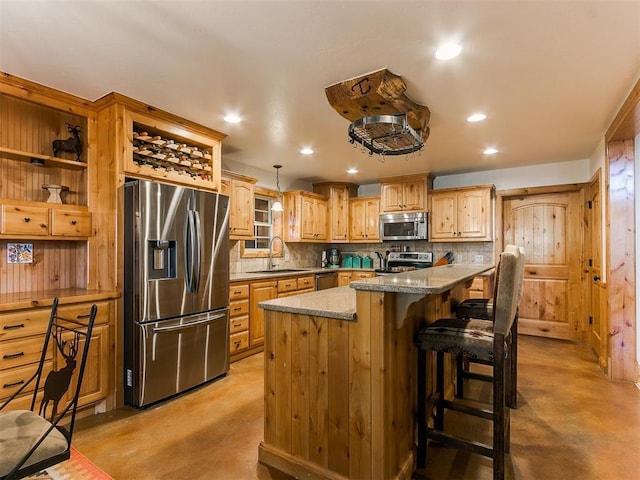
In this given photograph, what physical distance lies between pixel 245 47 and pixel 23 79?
5.63 ft

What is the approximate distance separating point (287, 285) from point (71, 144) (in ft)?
9.02

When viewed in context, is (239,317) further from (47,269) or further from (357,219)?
(357,219)

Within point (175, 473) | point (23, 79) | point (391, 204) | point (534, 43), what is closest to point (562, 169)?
point (391, 204)

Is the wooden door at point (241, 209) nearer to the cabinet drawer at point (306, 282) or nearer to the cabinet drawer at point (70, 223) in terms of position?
the cabinet drawer at point (306, 282)

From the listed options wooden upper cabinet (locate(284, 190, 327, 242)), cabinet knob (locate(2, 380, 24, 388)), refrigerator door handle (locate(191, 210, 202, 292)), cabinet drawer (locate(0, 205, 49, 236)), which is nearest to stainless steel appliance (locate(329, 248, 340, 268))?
wooden upper cabinet (locate(284, 190, 327, 242))

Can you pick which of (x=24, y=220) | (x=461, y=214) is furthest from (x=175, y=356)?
(x=461, y=214)

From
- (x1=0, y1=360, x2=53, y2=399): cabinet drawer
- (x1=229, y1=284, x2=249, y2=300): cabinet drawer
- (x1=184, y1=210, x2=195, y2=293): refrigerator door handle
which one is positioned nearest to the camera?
(x1=0, y1=360, x2=53, y2=399): cabinet drawer

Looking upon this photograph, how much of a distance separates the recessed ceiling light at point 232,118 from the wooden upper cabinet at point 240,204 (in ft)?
3.40

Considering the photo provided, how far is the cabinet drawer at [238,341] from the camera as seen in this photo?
384cm

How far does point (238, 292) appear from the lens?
3904 mm

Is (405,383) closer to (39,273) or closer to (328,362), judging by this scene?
(328,362)

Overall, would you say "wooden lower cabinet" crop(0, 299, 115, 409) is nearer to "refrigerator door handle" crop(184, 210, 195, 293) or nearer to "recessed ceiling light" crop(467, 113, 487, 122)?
"refrigerator door handle" crop(184, 210, 195, 293)

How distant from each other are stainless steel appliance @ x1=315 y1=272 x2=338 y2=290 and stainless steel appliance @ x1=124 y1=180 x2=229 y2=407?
83.8 inches

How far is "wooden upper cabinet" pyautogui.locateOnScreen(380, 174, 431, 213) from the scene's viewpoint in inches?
213
